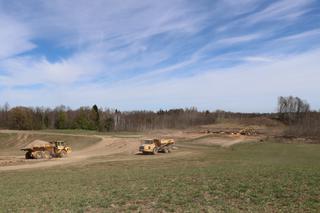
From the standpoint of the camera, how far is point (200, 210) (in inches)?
470

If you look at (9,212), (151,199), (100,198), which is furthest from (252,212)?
(9,212)

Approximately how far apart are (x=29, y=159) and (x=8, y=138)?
3422 centimetres

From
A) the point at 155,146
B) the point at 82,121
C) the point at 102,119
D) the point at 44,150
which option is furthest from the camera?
the point at 102,119

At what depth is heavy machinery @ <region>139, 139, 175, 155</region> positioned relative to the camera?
4900cm

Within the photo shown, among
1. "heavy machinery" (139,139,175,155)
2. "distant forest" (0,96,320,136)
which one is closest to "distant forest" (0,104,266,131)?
"distant forest" (0,96,320,136)

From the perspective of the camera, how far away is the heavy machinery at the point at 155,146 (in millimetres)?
49000

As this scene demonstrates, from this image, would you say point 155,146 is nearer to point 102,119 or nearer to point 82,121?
point 82,121

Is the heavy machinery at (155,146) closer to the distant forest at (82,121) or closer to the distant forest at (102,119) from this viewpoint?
the distant forest at (102,119)

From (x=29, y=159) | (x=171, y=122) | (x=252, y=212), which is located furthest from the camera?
(x=171, y=122)

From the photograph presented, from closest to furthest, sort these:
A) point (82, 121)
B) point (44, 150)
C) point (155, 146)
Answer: point (44, 150) → point (155, 146) → point (82, 121)

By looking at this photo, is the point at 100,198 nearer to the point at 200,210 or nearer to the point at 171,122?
the point at 200,210

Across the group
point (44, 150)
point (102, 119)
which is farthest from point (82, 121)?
point (44, 150)

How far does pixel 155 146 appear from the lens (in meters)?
50.0

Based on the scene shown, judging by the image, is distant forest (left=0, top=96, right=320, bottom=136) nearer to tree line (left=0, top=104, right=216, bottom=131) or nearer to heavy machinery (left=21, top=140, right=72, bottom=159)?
tree line (left=0, top=104, right=216, bottom=131)
